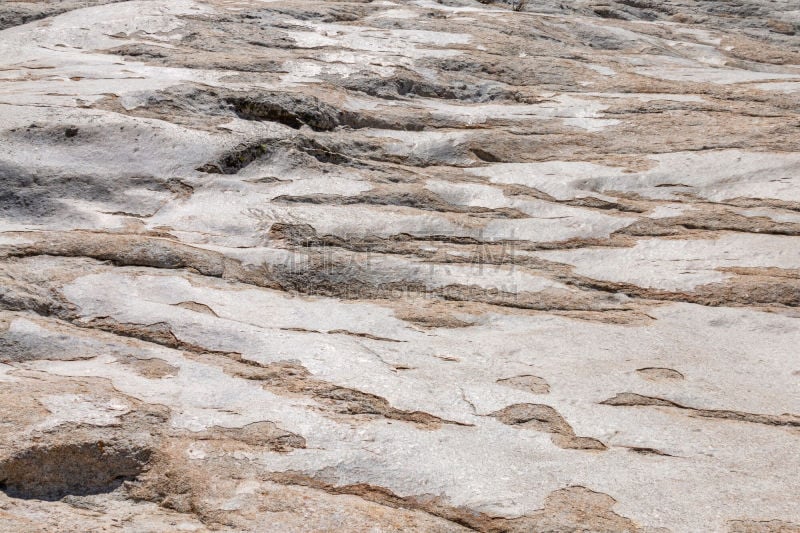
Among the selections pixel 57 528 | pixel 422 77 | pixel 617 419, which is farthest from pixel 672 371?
pixel 422 77

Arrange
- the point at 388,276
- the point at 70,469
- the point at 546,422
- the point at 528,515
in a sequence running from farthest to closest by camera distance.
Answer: the point at 388,276 < the point at 546,422 < the point at 70,469 < the point at 528,515

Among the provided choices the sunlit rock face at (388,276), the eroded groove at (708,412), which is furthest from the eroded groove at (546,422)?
the eroded groove at (708,412)

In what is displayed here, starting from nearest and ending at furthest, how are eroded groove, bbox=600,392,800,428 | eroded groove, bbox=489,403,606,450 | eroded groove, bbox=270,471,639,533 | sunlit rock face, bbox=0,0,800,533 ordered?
eroded groove, bbox=270,471,639,533
sunlit rock face, bbox=0,0,800,533
eroded groove, bbox=489,403,606,450
eroded groove, bbox=600,392,800,428

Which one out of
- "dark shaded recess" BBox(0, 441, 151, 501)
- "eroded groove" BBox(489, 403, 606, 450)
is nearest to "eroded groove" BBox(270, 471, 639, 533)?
"eroded groove" BBox(489, 403, 606, 450)

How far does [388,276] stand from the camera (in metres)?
4.83

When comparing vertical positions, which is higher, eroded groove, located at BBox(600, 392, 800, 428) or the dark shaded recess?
the dark shaded recess

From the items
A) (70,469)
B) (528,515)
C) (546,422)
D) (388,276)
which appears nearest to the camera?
(528,515)

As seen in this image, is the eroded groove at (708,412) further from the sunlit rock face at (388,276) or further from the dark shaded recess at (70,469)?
the dark shaded recess at (70,469)

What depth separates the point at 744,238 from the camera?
4.97 meters

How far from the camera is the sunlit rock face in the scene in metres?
2.97

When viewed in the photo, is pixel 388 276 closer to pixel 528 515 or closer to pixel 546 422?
pixel 546 422

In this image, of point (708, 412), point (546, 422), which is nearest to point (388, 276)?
point (546, 422)

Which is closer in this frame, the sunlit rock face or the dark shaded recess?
the dark shaded recess

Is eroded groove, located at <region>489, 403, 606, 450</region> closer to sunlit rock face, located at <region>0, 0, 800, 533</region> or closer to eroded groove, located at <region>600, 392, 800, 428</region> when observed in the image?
sunlit rock face, located at <region>0, 0, 800, 533</region>
